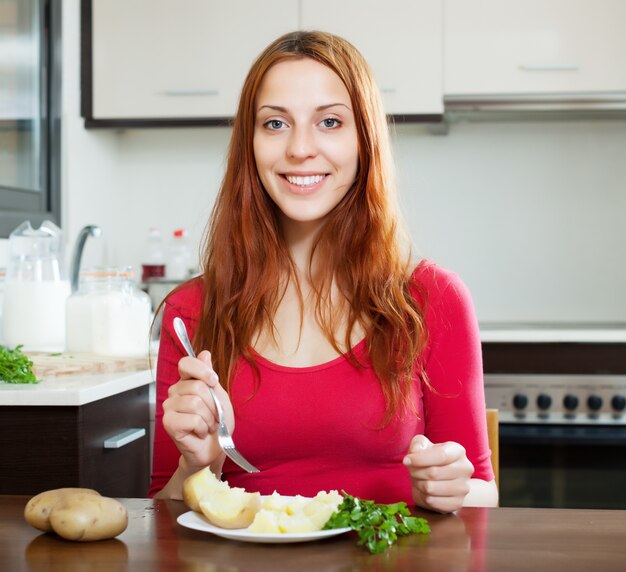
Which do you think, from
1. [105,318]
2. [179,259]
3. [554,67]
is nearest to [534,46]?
[554,67]

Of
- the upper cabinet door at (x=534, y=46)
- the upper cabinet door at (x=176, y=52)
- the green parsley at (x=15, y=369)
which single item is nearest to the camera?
the green parsley at (x=15, y=369)

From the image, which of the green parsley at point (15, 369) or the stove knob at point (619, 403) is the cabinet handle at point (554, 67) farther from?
the green parsley at point (15, 369)

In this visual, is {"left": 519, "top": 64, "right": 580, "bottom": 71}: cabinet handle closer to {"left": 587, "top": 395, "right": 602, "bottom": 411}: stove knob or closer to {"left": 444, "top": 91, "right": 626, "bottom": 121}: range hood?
{"left": 444, "top": 91, "right": 626, "bottom": 121}: range hood

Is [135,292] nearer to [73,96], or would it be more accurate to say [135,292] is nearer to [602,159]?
[73,96]

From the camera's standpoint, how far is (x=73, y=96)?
2791 millimetres

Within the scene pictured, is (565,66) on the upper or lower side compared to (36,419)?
upper

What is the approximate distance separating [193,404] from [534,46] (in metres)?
1.93

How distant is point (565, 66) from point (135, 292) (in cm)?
134

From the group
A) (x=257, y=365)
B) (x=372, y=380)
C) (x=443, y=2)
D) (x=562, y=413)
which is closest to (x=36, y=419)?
(x=257, y=365)

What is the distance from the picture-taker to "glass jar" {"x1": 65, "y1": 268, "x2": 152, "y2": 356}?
6.86 ft

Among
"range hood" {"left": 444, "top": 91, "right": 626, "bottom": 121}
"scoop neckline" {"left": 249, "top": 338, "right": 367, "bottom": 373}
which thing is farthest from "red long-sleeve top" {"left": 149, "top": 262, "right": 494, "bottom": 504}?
"range hood" {"left": 444, "top": 91, "right": 626, "bottom": 121}

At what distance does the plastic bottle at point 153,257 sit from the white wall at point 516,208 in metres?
0.13

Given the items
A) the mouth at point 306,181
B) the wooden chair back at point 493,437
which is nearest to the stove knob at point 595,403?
the wooden chair back at point 493,437

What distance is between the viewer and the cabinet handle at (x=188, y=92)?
276 centimetres
